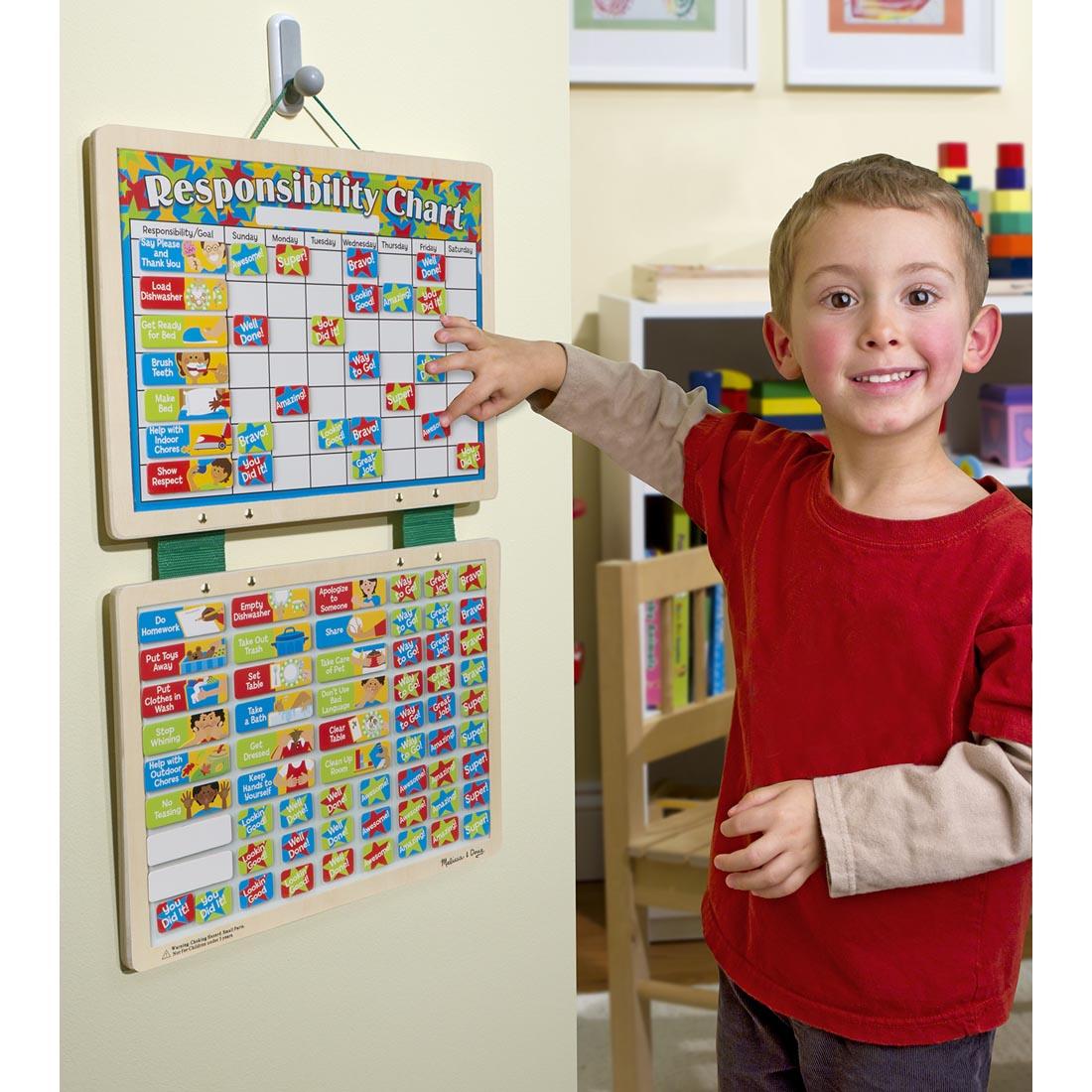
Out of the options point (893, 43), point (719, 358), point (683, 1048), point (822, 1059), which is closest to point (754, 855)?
point (822, 1059)

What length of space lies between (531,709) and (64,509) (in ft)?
1.33

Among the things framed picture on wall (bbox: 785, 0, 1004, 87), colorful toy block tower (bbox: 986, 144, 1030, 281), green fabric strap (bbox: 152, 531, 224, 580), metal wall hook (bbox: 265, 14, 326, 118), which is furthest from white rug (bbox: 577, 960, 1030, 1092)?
framed picture on wall (bbox: 785, 0, 1004, 87)

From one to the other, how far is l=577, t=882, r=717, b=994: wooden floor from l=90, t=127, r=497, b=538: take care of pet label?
1.49 metres

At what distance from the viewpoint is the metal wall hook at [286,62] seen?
77 centimetres

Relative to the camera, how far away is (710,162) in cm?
240

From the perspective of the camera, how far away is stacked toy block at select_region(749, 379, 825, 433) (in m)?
2.13

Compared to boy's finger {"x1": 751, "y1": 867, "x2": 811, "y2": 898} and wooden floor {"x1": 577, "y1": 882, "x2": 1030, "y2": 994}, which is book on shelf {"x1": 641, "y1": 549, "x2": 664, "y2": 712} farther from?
boy's finger {"x1": 751, "y1": 867, "x2": 811, "y2": 898}

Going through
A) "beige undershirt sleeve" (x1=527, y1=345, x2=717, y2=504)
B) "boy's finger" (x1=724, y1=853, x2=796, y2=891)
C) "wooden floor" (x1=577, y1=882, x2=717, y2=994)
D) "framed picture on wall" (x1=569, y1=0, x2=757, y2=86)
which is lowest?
"wooden floor" (x1=577, y1=882, x2=717, y2=994)

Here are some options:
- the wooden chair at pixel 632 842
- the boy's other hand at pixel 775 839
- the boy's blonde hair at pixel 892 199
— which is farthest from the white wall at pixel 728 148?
the boy's other hand at pixel 775 839

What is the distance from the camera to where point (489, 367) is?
90cm

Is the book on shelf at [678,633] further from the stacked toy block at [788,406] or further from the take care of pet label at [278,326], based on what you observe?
the take care of pet label at [278,326]

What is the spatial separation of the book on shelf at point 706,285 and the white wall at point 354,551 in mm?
1205

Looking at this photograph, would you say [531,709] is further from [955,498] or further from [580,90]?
[580,90]

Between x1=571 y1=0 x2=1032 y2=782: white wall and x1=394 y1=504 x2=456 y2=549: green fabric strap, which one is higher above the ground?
x1=571 y1=0 x2=1032 y2=782: white wall
